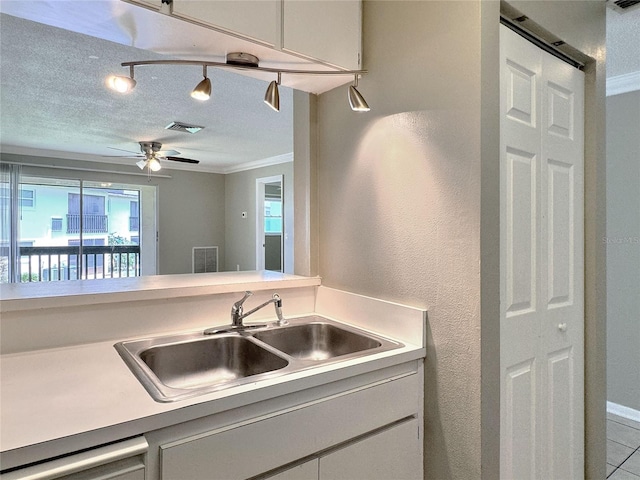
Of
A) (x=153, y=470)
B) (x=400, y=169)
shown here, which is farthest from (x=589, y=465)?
(x=153, y=470)

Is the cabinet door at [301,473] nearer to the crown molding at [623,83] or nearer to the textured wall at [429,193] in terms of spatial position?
the textured wall at [429,193]

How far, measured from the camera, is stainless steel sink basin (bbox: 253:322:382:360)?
160 centimetres

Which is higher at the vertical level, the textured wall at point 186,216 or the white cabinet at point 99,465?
the textured wall at point 186,216

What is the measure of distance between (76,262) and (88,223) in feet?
2.11

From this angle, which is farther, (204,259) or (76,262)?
(204,259)

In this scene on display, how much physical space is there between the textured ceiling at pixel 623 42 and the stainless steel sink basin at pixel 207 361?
8.10ft

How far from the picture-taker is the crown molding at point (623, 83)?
253 cm

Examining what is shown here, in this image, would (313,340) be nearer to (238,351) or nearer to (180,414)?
(238,351)

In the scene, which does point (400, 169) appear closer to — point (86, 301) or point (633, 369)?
point (86, 301)

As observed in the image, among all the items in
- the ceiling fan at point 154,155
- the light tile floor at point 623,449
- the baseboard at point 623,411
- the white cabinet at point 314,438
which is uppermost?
the ceiling fan at point 154,155

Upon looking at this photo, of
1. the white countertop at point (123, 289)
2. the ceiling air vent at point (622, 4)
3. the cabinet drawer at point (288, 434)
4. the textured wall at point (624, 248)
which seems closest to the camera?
the cabinet drawer at point (288, 434)

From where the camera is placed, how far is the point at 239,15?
4.33 feet

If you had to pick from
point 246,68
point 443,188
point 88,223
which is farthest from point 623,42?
point 88,223

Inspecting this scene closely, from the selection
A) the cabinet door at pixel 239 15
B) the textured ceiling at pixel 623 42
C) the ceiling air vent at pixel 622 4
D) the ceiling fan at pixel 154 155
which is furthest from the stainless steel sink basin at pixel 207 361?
the ceiling fan at pixel 154 155
